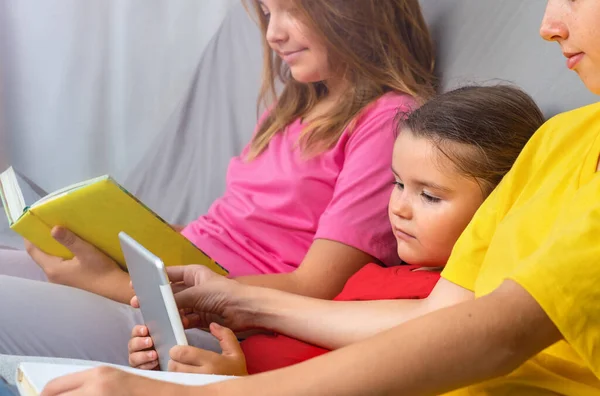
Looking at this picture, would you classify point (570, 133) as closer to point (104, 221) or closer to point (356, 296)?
point (356, 296)

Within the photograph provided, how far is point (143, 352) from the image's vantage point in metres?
0.87

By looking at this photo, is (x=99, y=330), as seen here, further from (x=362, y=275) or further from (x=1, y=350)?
(x=362, y=275)

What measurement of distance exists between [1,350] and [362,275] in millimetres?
441

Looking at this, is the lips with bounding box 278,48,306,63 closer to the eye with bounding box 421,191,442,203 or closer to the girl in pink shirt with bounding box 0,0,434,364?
the girl in pink shirt with bounding box 0,0,434,364

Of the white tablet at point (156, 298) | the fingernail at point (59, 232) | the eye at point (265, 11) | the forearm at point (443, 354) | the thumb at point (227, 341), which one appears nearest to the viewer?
the forearm at point (443, 354)

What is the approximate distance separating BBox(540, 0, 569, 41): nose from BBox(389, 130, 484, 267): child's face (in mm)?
232

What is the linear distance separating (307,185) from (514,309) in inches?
24.8

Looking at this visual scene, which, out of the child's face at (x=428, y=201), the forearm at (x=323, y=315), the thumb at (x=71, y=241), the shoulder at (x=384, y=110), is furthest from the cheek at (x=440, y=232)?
the thumb at (x=71, y=241)

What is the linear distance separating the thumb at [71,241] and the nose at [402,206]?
0.41 meters

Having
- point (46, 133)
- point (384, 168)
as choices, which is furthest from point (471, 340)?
point (46, 133)

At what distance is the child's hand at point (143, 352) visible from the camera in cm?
86

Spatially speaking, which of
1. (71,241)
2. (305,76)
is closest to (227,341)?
(71,241)

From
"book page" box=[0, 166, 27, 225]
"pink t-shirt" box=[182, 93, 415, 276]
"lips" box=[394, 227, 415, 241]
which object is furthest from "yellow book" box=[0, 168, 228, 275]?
"lips" box=[394, 227, 415, 241]

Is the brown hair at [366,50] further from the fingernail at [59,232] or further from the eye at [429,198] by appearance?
the fingernail at [59,232]
